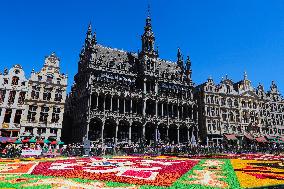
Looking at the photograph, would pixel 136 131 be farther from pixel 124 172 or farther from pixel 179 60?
pixel 124 172

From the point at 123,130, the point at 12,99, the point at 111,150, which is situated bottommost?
the point at 111,150

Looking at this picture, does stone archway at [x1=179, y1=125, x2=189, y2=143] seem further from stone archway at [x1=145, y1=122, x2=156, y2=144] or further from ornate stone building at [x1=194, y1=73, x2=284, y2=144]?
stone archway at [x1=145, y1=122, x2=156, y2=144]

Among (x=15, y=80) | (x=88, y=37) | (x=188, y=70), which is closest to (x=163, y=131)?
(x=188, y=70)

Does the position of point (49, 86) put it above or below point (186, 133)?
above

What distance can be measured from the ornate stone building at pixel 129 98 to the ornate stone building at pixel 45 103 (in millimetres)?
4364

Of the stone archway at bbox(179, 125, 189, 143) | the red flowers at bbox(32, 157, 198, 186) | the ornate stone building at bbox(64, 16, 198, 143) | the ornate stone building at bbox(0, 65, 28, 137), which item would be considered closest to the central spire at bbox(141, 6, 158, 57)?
the ornate stone building at bbox(64, 16, 198, 143)

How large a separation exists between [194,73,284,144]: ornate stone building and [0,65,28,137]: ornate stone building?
39.4 metres

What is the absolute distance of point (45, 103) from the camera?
44.2m

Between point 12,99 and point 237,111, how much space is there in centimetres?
5096

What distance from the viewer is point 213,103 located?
196 ft

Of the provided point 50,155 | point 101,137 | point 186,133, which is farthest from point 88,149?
point 186,133

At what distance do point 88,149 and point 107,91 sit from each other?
19.0 metres

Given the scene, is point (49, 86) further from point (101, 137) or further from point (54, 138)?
point (101, 137)

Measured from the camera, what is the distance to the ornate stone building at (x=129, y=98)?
150 feet
